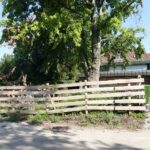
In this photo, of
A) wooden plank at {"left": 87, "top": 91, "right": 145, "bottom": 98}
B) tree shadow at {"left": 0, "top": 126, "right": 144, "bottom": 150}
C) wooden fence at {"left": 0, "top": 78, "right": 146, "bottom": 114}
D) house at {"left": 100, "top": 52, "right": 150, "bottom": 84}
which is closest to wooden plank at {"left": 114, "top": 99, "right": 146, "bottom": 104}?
wooden fence at {"left": 0, "top": 78, "right": 146, "bottom": 114}

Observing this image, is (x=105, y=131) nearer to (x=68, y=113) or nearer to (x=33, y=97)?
(x=68, y=113)

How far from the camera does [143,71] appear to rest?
57188 mm

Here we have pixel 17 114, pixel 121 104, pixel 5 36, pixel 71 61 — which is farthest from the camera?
pixel 71 61

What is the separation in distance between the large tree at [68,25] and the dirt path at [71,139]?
9.75 metres

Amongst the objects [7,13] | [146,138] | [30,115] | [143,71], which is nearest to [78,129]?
[146,138]

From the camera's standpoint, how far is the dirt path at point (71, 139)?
1116 centimetres

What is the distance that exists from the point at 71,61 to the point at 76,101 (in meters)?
20.2

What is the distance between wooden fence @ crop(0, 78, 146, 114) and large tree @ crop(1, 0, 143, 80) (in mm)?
5520

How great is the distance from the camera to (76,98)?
58.2 feet

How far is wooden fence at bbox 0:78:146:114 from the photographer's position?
1706 cm

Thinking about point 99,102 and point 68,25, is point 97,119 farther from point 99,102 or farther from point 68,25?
point 68,25

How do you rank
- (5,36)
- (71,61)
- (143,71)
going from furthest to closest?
(143,71), (71,61), (5,36)

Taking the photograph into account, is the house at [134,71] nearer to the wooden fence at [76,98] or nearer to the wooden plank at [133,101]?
the wooden fence at [76,98]

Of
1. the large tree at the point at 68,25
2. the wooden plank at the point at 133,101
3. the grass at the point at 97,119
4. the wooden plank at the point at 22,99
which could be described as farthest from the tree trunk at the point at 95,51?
the wooden plank at the point at 133,101
